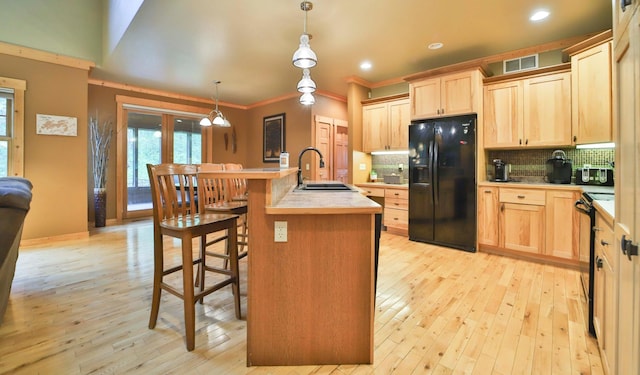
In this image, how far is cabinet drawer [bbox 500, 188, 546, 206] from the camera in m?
3.26

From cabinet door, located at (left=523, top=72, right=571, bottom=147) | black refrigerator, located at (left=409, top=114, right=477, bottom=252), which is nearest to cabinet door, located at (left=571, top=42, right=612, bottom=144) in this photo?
cabinet door, located at (left=523, top=72, right=571, bottom=147)

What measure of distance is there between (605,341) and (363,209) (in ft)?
4.53

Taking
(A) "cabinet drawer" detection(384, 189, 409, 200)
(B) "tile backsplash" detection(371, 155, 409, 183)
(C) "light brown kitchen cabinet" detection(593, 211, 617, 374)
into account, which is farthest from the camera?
(B) "tile backsplash" detection(371, 155, 409, 183)

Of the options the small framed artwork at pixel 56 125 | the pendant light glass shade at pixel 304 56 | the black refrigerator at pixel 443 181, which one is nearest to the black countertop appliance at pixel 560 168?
the black refrigerator at pixel 443 181

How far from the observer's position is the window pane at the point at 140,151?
5688mm

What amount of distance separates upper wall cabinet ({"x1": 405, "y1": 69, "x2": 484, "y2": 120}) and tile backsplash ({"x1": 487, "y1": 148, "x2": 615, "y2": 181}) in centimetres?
86

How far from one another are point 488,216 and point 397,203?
1267mm

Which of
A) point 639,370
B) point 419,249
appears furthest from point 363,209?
point 419,249

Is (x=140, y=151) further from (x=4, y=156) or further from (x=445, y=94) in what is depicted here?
(x=445, y=94)

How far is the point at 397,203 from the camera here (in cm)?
449

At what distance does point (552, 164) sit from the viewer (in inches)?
137

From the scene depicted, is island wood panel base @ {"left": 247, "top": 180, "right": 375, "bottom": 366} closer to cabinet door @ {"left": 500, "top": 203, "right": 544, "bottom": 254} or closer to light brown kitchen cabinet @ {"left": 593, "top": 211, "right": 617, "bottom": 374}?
light brown kitchen cabinet @ {"left": 593, "top": 211, "right": 617, "bottom": 374}

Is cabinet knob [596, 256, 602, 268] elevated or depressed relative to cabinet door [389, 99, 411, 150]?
depressed

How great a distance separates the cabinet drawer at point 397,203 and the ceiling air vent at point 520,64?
2.25 meters
